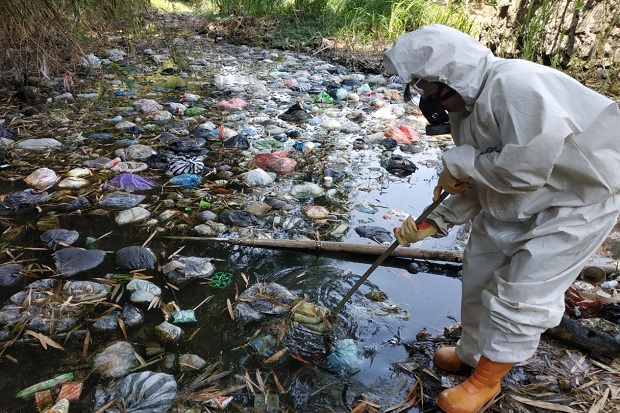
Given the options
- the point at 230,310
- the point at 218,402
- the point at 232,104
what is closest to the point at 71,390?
the point at 218,402

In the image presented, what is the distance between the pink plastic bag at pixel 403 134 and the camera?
450cm

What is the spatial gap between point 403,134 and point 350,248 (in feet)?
7.01

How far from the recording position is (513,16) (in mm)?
6898

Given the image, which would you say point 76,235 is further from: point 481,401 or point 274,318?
point 481,401

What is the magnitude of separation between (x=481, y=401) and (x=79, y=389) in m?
1.50

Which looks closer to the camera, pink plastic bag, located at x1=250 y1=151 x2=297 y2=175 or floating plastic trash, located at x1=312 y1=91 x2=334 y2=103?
pink plastic bag, located at x1=250 y1=151 x2=297 y2=175

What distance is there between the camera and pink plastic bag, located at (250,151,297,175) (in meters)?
3.70

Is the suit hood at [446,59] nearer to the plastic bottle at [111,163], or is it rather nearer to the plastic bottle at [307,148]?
the plastic bottle at [307,148]

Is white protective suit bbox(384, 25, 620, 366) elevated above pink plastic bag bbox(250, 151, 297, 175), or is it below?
above

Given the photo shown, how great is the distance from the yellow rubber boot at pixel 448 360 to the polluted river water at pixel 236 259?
147mm

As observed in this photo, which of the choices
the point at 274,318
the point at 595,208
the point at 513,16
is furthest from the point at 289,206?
the point at 513,16

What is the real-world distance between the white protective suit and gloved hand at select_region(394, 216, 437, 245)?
0.26 meters

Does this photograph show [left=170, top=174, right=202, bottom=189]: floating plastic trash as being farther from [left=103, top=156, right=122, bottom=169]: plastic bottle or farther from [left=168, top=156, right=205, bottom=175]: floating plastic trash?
[left=103, top=156, right=122, bottom=169]: plastic bottle

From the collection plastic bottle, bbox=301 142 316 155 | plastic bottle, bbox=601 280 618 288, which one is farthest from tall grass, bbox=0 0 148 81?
plastic bottle, bbox=601 280 618 288
